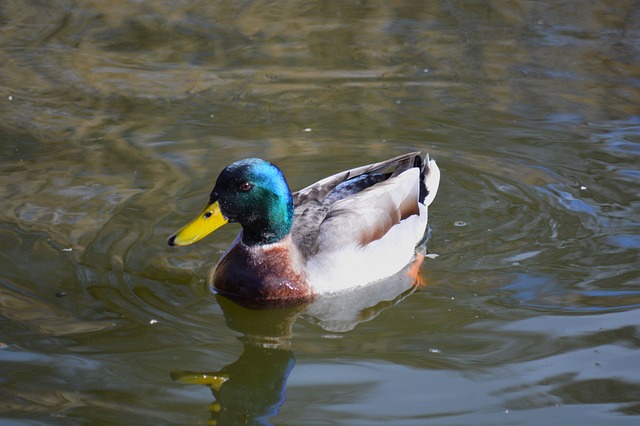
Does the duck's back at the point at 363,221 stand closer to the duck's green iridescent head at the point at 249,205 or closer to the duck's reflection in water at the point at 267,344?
the duck's reflection in water at the point at 267,344

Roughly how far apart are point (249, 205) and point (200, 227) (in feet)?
1.11

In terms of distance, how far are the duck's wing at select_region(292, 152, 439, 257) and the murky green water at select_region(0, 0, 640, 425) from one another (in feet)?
1.21

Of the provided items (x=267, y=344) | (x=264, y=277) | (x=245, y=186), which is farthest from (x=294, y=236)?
(x=267, y=344)

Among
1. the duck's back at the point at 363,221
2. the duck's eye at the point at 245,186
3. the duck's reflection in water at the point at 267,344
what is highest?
the duck's eye at the point at 245,186

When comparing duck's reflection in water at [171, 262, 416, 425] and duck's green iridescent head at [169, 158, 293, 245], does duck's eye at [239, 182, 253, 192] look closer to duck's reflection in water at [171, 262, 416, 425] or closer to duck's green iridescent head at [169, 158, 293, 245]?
duck's green iridescent head at [169, 158, 293, 245]

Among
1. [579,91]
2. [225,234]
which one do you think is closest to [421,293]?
[225,234]

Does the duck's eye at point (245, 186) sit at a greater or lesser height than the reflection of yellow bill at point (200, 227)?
greater

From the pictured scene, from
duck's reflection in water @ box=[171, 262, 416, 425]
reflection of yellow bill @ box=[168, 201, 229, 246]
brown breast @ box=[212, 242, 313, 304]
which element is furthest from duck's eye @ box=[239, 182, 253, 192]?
duck's reflection in water @ box=[171, 262, 416, 425]

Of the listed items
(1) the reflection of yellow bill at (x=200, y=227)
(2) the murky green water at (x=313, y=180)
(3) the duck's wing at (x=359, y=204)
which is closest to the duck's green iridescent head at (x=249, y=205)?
(1) the reflection of yellow bill at (x=200, y=227)

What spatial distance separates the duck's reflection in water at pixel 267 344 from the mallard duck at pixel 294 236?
9cm

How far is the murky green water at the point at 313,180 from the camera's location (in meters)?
5.21

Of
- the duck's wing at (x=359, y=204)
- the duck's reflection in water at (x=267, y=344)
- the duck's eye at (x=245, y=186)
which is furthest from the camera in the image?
the duck's wing at (x=359, y=204)

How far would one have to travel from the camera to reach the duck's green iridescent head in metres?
6.06

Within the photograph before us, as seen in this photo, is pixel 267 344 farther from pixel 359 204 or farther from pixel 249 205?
pixel 359 204
